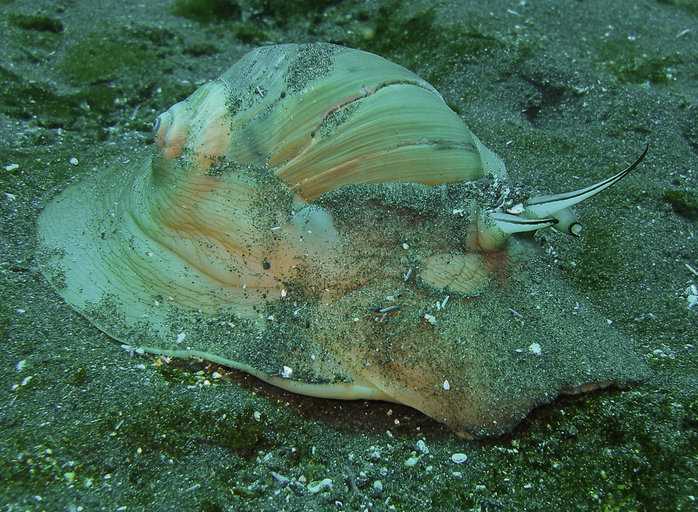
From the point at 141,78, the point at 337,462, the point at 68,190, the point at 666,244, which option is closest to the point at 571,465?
the point at 337,462

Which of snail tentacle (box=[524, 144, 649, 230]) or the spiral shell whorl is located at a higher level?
the spiral shell whorl

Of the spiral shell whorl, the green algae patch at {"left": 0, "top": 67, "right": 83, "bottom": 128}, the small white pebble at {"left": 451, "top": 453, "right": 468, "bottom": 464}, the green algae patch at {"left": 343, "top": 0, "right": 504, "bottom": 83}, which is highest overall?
the spiral shell whorl

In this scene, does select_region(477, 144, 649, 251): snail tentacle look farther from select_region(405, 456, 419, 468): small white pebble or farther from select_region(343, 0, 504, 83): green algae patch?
select_region(343, 0, 504, 83): green algae patch

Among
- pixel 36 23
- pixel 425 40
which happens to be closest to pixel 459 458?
pixel 425 40

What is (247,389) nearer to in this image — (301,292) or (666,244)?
(301,292)

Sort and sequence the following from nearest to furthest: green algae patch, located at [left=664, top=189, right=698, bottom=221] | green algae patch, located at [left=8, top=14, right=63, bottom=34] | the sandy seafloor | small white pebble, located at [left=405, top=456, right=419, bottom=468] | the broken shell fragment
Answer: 1. the sandy seafloor
2. small white pebble, located at [left=405, top=456, right=419, bottom=468]
3. the broken shell fragment
4. green algae patch, located at [left=664, top=189, right=698, bottom=221]
5. green algae patch, located at [left=8, top=14, right=63, bottom=34]

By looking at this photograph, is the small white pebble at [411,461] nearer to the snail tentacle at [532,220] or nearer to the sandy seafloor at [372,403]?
the sandy seafloor at [372,403]

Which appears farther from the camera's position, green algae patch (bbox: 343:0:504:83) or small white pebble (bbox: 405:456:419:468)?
green algae patch (bbox: 343:0:504:83)

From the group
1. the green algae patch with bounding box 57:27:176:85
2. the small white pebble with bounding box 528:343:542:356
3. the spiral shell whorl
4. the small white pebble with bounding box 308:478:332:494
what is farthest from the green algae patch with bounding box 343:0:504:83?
the small white pebble with bounding box 308:478:332:494
